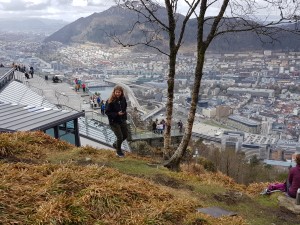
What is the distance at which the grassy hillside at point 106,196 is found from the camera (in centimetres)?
461

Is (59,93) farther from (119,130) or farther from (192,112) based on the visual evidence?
(192,112)

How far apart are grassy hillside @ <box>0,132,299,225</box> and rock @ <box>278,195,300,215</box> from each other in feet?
0.47

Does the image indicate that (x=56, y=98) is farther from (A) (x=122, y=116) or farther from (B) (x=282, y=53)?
(B) (x=282, y=53)

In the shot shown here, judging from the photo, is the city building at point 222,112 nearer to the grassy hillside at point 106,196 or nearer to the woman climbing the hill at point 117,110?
the woman climbing the hill at point 117,110

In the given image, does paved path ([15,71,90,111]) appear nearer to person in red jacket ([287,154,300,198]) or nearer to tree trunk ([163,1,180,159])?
tree trunk ([163,1,180,159])

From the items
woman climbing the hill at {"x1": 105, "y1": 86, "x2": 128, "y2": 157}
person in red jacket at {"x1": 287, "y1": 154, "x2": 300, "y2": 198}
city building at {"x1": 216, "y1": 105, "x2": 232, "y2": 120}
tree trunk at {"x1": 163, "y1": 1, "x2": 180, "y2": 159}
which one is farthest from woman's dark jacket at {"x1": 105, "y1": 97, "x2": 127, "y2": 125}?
city building at {"x1": 216, "y1": 105, "x2": 232, "y2": 120}

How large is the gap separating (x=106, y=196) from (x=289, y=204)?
361 centimetres

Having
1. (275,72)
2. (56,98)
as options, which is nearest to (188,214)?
(56,98)

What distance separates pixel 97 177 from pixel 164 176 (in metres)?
1.87

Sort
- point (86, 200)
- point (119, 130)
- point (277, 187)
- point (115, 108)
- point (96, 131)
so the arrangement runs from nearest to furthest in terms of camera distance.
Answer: point (86, 200) → point (277, 187) → point (115, 108) → point (119, 130) → point (96, 131)

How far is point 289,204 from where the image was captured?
6691 millimetres

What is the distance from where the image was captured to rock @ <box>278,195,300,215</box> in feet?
21.3

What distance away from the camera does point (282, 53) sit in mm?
134500

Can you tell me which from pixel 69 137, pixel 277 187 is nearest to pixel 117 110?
pixel 277 187
